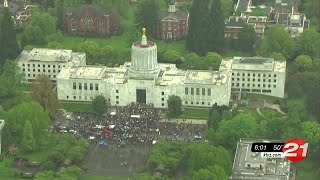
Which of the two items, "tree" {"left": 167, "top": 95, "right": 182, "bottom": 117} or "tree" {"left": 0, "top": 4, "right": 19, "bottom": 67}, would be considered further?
"tree" {"left": 0, "top": 4, "right": 19, "bottom": 67}

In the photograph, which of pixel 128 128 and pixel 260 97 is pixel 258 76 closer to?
pixel 260 97

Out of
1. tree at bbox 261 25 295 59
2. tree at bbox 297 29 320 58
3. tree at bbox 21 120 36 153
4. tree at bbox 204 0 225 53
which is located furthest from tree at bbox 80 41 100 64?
tree at bbox 297 29 320 58

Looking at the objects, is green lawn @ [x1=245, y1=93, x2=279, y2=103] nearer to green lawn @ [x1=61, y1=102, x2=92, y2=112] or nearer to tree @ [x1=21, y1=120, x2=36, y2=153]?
green lawn @ [x1=61, y1=102, x2=92, y2=112]

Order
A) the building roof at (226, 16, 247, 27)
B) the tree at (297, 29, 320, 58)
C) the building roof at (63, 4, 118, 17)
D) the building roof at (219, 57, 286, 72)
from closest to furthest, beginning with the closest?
1. the building roof at (219, 57, 286, 72)
2. the tree at (297, 29, 320, 58)
3. the building roof at (226, 16, 247, 27)
4. the building roof at (63, 4, 118, 17)

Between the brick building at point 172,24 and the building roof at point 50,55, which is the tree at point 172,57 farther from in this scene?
the building roof at point 50,55

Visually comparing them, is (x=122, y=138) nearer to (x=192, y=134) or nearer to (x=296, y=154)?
(x=192, y=134)

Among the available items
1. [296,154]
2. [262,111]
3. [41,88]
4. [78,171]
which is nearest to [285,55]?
[262,111]
